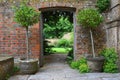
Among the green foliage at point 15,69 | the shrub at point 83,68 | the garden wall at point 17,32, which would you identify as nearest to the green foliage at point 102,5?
the garden wall at point 17,32

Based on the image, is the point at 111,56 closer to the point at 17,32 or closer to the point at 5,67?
the point at 5,67

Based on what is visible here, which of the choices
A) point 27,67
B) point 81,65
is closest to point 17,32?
point 27,67

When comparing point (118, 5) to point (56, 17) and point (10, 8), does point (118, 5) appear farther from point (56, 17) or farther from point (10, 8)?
point (56, 17)

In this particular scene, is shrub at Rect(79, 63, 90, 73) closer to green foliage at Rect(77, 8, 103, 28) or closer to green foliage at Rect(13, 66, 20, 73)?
green foliage at Rect(77, 8, 103, 28)

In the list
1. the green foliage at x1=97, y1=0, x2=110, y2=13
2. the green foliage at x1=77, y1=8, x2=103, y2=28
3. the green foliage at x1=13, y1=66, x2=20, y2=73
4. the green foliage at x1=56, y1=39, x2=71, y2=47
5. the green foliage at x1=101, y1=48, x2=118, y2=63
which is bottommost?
the green foliage at x1=13, y1=66, x2=20, y2=73

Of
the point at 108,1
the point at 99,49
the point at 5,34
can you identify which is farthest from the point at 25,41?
the point at 108,1

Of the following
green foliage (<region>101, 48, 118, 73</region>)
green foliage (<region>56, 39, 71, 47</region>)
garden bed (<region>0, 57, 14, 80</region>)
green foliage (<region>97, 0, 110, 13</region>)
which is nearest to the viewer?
garden bed (<region>0, 57, 14, 80</region>)

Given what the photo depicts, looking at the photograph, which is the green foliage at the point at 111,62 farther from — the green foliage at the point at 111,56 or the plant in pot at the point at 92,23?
the plant in pot at the point at 92,23

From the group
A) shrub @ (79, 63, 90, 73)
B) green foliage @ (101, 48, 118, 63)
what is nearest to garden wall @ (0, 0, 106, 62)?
shrub @ (79, 63, 90, 73)

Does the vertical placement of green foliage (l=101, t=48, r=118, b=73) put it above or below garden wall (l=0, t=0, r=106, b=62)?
below

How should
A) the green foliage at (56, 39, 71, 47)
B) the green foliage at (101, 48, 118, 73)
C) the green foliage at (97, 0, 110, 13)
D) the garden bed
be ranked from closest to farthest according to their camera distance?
the garden bed, the green foliage at (101, 48, 118, 73), the green foliage at (97, 0, 110, 13), the green foliage at (56, 39, 71, 47)

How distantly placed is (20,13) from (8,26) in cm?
135

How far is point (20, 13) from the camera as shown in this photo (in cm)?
714

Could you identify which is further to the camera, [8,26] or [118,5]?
[8,26]
